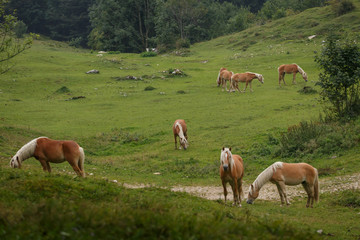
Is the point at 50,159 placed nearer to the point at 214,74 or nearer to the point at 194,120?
the point at 194,120

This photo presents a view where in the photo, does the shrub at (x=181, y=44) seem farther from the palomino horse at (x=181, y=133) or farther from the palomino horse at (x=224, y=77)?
the palomino horse at (x=181, y=133)

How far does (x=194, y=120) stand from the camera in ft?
94.6

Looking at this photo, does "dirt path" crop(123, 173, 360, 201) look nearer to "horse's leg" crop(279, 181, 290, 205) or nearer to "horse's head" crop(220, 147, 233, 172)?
"horse's leg" crop(279, 181, 290, 205)

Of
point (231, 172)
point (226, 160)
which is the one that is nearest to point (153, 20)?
point (231, 172)

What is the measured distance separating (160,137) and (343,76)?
11195 millimetres

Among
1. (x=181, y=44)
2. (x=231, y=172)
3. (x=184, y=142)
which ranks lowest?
(x=184, y=142)

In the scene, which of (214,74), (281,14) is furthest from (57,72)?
(281,14)

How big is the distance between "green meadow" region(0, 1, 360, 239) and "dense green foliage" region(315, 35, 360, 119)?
2.27m

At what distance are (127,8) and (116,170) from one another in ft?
220

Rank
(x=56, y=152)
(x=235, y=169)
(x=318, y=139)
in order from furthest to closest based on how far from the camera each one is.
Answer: (x=318, y=139), (x=56, y=152), (x=235, y=169)

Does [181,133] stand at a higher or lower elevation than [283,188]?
lower

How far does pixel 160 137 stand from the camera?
2562cm

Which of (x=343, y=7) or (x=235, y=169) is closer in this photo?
(x=235, y=169)

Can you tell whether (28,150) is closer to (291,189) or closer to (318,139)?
(291,189)
